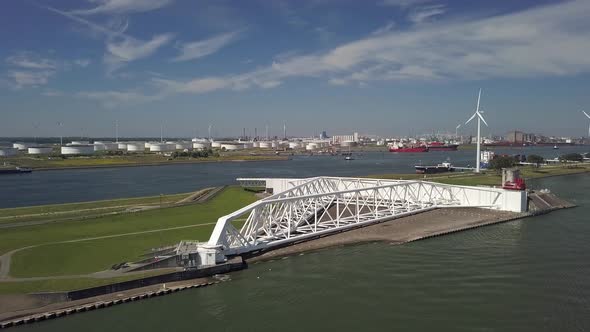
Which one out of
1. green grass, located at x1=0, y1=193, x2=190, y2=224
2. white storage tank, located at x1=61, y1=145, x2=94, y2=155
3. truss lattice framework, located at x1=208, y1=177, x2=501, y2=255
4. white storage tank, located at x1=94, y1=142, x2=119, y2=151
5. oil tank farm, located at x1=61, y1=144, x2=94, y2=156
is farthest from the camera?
white storage tank, located at x1=94, y1=142, x2=119, y2=151

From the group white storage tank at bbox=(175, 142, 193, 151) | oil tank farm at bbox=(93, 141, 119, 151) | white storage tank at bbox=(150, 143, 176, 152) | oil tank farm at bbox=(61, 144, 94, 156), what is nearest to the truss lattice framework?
oil tank farm at bbox=(61, 144, 94, 156)

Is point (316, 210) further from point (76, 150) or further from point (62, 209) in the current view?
point (76, 150)

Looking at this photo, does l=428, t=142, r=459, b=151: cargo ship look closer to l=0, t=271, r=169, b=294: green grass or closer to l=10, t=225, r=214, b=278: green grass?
l=10, t=225, r=214, b=278: green grass

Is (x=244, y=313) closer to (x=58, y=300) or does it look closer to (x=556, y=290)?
(x=58, y=300)

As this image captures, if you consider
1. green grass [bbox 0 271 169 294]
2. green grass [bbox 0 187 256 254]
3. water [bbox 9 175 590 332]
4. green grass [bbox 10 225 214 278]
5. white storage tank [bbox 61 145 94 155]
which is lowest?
water [bbox 9 175 590 332]

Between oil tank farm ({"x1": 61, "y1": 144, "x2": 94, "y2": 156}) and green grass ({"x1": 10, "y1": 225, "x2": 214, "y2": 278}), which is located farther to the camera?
oil tank farm ({"x1": 61, "y1": 144, "x2": 94, "y2": 156})

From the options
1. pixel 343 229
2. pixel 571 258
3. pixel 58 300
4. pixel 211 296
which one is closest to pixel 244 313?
pixel 211 296

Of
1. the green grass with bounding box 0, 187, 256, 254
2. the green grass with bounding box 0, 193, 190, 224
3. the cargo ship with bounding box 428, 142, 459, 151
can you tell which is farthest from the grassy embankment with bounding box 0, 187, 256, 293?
the cargo ship with bounding box 428, 142, 459, 151

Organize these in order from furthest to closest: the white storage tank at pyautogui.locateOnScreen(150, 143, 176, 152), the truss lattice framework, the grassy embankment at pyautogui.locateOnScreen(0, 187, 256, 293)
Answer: the white storage tank at pyautogui.locateOnScreen(150, 143, 176, 152) → the truss lattice framework → the grassy embankment at pyautogui.locateOnScreen(0, 187, 256, 293)

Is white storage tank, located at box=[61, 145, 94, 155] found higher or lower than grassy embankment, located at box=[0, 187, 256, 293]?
higher
